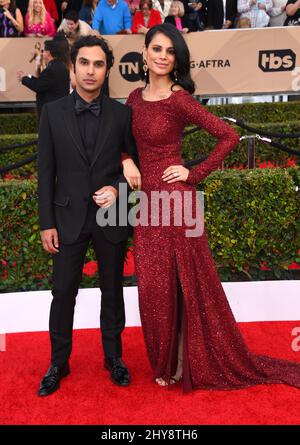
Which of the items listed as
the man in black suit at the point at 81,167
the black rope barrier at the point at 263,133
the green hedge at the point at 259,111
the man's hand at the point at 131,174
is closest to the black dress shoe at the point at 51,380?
the man in black suit at the point at 81,167

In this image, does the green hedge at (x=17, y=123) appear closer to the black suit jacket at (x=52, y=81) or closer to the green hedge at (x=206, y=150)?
the green hedge at (x=206, y=150)

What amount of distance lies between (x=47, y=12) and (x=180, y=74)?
6375 mm

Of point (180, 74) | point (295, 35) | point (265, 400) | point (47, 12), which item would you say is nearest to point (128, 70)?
point (47, 12)

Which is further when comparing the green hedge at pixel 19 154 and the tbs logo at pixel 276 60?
the tbs logo at pixel 276 60

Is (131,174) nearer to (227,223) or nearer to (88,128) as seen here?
(88,128)

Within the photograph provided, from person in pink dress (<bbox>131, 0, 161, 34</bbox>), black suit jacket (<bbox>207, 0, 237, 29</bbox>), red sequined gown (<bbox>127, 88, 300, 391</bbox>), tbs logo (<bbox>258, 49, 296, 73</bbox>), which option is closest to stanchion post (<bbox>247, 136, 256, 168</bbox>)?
red sequined gown (<bbox>127, 88, 300, 391</bbox>)

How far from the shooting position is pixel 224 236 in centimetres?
452

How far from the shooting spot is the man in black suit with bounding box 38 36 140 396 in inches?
123

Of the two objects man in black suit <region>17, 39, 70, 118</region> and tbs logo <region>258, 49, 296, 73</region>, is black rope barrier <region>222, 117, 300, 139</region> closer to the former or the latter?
man in black suit <region>17, 39, 70, 118</region>

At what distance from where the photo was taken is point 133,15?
9.29 meters

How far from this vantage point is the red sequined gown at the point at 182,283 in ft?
10.2

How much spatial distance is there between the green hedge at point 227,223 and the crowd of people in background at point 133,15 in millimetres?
4332

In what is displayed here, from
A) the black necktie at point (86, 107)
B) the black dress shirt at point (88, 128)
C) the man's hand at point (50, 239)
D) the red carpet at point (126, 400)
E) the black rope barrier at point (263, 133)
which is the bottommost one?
the red carpet at point (126, 400)
